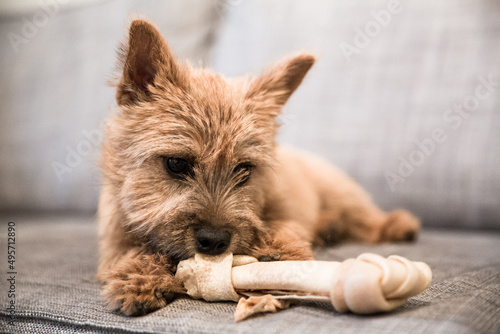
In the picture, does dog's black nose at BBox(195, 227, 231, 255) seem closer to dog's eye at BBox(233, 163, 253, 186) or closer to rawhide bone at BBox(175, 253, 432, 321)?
rawhide bone at BBox(175, 253, 432, 321)

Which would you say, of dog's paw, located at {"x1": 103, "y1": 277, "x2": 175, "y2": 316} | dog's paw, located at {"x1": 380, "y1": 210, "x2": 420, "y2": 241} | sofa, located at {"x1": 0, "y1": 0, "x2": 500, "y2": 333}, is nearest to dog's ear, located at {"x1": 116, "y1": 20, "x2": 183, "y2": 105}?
sofa, located at {"x1": 0, "y1": 0, "x2": 500, "y2": 333}

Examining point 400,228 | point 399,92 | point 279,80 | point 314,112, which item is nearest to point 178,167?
point 279,80

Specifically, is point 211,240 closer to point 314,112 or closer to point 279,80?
point 279,80

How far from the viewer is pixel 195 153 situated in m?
1.63

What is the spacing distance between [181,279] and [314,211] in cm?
116

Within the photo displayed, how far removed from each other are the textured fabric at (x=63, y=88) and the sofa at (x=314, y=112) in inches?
0.4

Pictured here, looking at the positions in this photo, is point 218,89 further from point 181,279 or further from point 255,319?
point 255,319

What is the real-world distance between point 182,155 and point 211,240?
0.36 m

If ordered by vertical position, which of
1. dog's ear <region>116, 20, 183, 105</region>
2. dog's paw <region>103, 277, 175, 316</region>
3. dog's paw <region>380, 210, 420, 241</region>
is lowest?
dog's paw <region>103, 277, 175, 316</region>

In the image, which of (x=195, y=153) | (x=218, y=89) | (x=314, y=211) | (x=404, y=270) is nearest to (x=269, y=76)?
(x=218, y=89)

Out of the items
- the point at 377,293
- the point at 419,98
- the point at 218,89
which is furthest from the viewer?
the point at 419,98

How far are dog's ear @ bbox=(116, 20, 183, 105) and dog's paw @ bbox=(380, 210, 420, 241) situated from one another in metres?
1.54

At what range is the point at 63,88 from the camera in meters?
3.68

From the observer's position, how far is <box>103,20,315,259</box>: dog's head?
1.58 meters
